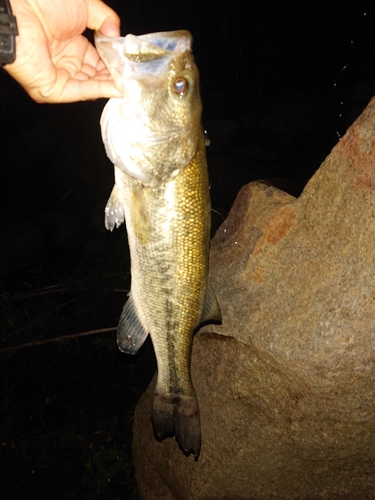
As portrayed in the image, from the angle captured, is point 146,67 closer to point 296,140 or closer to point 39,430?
point 39,430

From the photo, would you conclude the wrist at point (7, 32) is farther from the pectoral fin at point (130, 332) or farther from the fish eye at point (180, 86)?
the pectoral fin at point (130, 332)

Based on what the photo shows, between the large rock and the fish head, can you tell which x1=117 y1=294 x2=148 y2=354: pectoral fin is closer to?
the large rock

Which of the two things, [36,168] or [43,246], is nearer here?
[43,246]

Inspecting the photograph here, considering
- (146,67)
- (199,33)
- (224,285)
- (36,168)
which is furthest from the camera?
(199,33)

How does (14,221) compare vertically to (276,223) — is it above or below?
below

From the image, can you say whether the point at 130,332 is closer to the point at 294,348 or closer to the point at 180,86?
the point at 294,348

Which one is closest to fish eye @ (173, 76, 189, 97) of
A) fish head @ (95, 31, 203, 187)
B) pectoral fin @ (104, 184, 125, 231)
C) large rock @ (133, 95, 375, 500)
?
fish head @ (95, 31, 203, 187)

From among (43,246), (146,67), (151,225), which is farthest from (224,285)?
(43,246)

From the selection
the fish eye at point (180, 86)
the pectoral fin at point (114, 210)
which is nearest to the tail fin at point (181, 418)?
the pectoral fin at point (114, 210)
